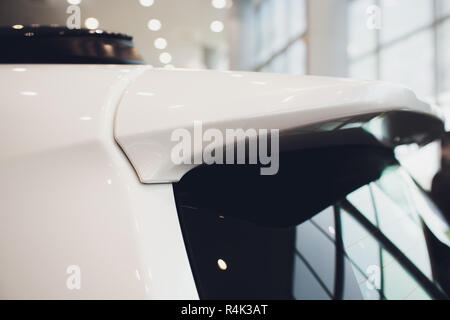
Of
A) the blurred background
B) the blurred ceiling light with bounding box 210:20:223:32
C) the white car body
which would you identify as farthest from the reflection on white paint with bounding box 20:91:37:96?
the blurred ceiling light with bounding box 210:20:223:32

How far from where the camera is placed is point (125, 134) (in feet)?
1.49

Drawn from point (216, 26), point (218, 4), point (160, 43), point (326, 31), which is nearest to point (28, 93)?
point (326, 31)

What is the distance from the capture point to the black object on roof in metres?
0.67

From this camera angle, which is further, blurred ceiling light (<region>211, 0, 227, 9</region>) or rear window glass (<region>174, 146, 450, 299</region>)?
blurred ceiling light (<region>211, 0, 227, 9</region>)

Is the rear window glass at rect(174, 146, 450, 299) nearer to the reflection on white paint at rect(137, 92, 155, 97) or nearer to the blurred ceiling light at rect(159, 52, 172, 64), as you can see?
the reflection on white paint at rect(137, 92, 155, 97)

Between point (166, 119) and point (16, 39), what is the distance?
15.6 inches

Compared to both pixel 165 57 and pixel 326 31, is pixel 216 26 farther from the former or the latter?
pixel 326 31

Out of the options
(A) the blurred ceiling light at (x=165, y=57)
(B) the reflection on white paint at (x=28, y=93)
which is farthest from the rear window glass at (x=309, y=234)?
(A) the blurred ceiling light at (x=165, y=57)

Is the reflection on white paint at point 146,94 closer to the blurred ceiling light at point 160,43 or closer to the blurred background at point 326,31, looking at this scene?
the blurred background at point 326,31

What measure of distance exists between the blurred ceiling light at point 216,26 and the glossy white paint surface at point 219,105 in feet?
38.6

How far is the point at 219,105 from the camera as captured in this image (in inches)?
18.7

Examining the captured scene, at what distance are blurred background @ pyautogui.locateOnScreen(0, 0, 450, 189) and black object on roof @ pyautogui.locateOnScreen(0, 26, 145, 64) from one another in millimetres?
2294
